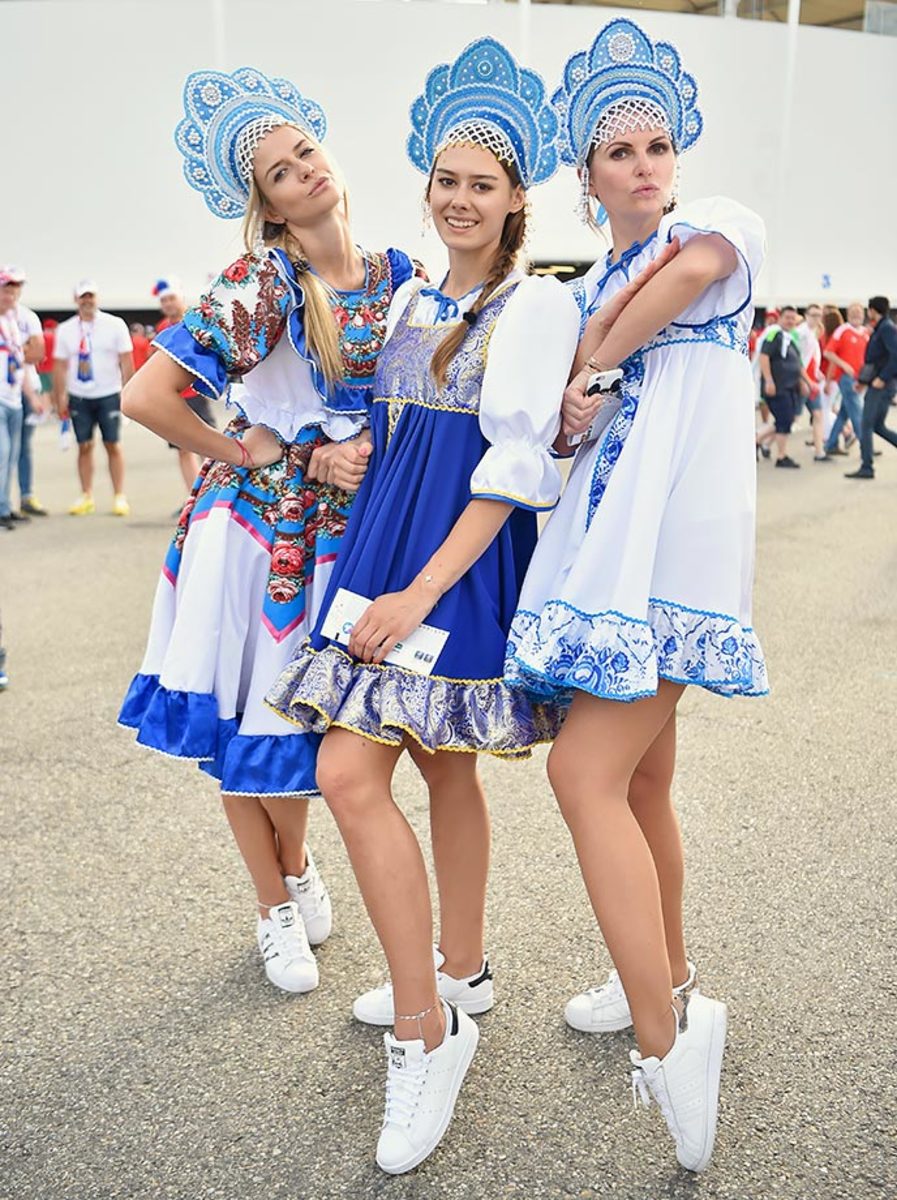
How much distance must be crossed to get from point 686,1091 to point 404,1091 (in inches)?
20.3

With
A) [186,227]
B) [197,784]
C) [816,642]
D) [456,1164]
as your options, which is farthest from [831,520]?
[186,227]

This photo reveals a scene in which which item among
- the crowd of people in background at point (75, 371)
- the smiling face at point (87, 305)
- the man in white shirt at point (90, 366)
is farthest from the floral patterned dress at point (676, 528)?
the smiling face at point (87, 305)

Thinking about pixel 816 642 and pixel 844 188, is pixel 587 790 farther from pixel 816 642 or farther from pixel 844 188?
pixel 844 188

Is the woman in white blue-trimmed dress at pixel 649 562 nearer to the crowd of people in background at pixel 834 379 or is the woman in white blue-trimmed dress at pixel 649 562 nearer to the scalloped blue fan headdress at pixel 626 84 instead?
the scalloped blue fan headdress at pixel 626 84

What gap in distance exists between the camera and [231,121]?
235 cm

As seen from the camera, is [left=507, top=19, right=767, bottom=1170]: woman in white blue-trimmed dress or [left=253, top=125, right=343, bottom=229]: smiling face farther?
[left=253, top=125, right=343, bottom=229]: smiling face

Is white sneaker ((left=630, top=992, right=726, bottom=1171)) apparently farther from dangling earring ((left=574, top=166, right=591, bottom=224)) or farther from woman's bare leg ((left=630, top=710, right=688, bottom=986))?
dangling earring ((left=574, top=166, right=591, bottom=224))

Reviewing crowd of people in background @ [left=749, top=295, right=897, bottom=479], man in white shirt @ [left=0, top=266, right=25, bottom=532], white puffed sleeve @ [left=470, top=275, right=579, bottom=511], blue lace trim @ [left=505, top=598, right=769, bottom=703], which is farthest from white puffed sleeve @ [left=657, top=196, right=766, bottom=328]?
crowd of people in background @ [left=749, top=295, right=897, bottom=479]

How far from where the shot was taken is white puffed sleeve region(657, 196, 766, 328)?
1.88m

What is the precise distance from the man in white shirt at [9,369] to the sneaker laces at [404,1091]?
7060 mm

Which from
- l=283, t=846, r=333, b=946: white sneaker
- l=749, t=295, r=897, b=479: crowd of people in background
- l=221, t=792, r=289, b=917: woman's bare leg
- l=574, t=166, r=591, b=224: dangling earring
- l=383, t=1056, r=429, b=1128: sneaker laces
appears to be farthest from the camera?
l=749, t=295, r=897, b=479: crowd of people in background

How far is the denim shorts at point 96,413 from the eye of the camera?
897cm

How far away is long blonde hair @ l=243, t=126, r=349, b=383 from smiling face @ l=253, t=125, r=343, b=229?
0.12 feet

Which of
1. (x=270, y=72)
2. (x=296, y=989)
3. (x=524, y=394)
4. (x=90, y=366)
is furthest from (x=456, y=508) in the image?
(x=270, y=72)
